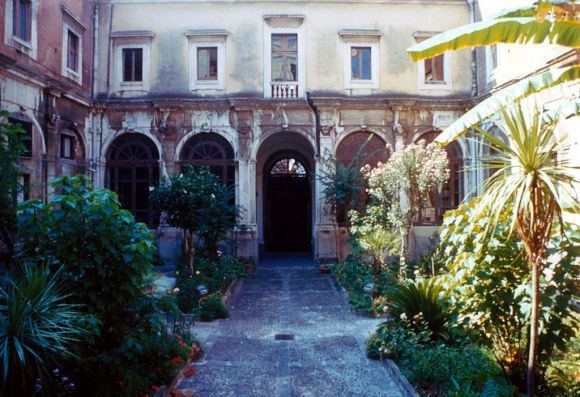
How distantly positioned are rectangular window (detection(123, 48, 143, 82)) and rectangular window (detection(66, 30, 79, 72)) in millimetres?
1632

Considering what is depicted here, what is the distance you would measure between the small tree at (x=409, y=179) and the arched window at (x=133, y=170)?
854cm

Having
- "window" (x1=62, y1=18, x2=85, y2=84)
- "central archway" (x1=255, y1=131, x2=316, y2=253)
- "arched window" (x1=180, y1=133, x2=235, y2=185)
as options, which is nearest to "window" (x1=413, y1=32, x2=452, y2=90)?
"central archway" (x1=255, y1=131, x2=316, y2=253)

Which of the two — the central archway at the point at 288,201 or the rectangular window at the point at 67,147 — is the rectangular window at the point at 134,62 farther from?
the central archway at the point at 288,201

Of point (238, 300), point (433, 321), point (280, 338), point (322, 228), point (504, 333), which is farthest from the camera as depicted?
point (322, 228)

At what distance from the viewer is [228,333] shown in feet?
28.3

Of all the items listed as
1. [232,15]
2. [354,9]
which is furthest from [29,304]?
[354,9]

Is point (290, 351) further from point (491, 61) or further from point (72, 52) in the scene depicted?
point (72, 52)

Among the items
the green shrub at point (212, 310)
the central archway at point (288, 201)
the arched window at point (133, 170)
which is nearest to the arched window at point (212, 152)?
the arched window at point (133, 170)

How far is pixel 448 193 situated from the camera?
16578 millimetres

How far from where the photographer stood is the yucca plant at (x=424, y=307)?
6.77 meters

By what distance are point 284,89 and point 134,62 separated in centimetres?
556

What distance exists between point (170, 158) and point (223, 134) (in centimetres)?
208

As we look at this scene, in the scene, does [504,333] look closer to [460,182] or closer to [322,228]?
[322,228]

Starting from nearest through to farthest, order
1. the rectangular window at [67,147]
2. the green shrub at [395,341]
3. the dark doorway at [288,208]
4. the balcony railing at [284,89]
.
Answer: the green shrub at [395,341] < the rectangular window at [67,147] < the balcony railing at [284,89] < the dark doorway at [288,208]
